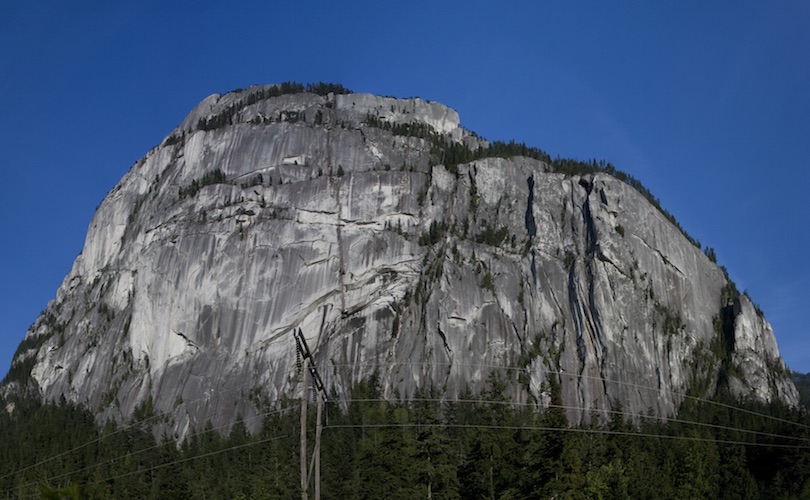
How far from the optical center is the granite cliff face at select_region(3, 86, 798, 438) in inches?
5241

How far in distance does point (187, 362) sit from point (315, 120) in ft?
192

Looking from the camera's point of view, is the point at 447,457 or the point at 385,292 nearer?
the point at 447,457

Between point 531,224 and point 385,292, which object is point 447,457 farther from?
point 531,224

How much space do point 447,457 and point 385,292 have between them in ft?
271

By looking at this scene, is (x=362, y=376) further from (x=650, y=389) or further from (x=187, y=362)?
(x=650, y=389)

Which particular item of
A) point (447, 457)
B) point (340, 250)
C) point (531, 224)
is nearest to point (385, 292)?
point (340, 250)

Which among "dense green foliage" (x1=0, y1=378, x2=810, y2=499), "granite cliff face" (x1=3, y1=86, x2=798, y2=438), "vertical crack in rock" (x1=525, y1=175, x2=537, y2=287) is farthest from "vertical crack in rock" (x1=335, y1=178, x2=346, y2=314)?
"vertical crack in rock" (x1=525, y1=175, x2=537, y2=287)

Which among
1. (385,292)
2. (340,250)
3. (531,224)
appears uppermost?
(531,224)

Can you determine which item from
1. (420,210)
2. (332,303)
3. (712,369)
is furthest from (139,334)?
(712,369)

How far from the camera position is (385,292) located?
143000mm

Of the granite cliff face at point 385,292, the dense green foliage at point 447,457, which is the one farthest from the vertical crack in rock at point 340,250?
the dense green foliage at point 447,457

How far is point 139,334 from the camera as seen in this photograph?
147000mm

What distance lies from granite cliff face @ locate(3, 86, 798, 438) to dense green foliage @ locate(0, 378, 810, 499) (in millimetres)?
14315

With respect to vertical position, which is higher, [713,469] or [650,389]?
[650,389]
